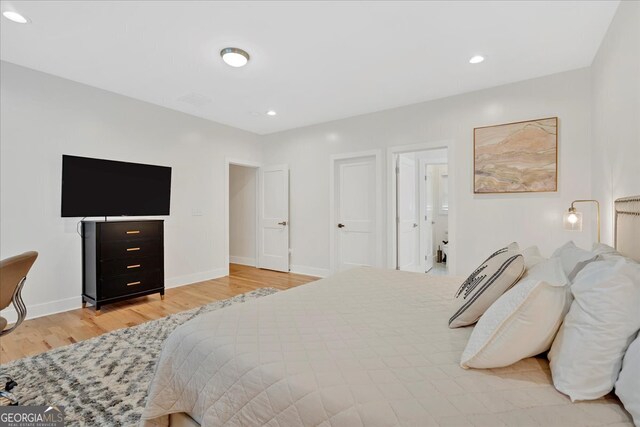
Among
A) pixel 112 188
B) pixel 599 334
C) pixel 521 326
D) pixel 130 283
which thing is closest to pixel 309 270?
pixel 130 283

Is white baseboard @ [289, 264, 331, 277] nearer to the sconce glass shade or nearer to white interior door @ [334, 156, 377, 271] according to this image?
white interior door @ [334, 156, 377, 271]

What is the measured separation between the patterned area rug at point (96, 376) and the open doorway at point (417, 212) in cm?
343

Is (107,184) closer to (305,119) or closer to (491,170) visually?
(305,119)

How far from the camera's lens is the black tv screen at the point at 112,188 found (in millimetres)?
3326

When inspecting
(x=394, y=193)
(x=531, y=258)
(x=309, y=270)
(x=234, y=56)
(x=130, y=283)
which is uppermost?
(x=234, y=56)

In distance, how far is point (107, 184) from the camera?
142 inches

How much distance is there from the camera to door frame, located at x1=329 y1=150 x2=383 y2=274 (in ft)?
15.2

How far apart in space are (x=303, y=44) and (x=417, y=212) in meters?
3.50

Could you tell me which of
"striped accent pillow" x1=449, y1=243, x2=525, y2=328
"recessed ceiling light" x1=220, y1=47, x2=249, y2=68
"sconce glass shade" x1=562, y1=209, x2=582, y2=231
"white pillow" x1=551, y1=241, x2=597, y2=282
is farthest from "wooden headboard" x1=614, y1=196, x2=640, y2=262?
"recessed ceiling light" x1=220, y1=47, x2=249, y2=68

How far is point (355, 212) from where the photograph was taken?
4.96 m

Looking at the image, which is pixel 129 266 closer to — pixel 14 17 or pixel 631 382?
pixel 14 17

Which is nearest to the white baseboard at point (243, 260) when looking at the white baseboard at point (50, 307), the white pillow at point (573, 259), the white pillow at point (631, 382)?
the white baseboard at point (50, 307)

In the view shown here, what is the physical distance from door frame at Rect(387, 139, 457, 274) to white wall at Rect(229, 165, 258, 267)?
282 cm

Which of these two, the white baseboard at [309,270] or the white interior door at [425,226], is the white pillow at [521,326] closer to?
the white baseboard at [309,270]
